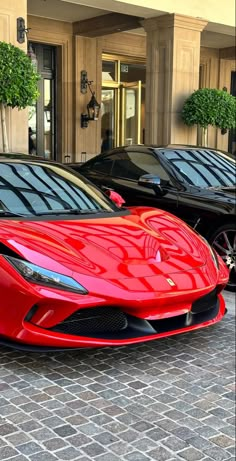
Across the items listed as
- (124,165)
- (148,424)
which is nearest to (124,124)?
(124,165)

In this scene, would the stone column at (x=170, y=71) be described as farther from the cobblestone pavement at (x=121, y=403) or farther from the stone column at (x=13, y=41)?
the cobblestone pavement at (x=121, y=403)

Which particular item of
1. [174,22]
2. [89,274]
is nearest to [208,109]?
[174,22]

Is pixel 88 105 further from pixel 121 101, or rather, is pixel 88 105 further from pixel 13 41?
pixel 13 41

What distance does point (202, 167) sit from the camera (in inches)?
282

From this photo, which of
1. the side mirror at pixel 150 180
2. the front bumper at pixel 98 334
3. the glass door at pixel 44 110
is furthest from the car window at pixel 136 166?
the glass door at pixel 44 110

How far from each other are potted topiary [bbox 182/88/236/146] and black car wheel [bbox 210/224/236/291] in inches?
Answer: 242

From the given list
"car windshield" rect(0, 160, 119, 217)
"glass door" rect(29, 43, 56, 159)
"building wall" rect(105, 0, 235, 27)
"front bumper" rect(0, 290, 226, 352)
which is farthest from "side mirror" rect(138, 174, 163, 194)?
"glass door" rect(29, 43, 56, 159)

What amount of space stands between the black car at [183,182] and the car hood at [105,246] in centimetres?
154

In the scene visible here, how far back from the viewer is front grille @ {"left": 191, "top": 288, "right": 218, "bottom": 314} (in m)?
4.18

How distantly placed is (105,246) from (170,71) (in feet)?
28.9

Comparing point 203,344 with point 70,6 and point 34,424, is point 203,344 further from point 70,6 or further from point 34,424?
point 70,6

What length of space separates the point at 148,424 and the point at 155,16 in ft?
34.6

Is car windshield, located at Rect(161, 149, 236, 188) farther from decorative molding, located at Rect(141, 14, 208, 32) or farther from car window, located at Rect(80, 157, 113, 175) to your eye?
decorative molding, located at Rect(141, 14, 208, 32)

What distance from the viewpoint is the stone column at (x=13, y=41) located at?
948 centimetres
